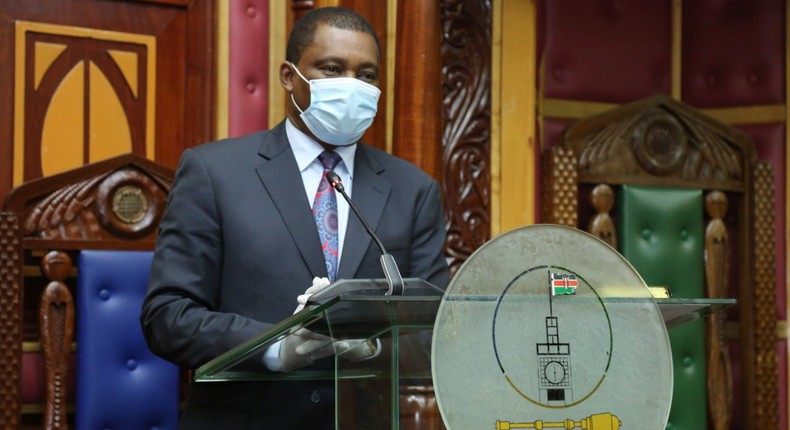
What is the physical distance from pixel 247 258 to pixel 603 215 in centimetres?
228

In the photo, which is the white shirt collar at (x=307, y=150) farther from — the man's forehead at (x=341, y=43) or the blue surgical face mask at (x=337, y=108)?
the man's forehead at (x=341, y=43)

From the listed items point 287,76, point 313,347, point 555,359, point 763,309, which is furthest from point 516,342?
point 763,309

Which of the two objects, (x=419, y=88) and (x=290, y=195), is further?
(x=419, y=88)

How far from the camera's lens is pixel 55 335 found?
113 inches

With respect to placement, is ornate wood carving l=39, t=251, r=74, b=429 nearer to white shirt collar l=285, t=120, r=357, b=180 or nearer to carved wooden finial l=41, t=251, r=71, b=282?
carved wooden finial l=41, t=251, r=71, b=282

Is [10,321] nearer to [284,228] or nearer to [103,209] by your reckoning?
[103,209]

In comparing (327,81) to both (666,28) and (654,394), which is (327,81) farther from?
(666,28)

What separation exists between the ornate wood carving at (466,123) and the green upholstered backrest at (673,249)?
1.76 ft

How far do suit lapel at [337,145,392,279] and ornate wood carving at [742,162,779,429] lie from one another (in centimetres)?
246

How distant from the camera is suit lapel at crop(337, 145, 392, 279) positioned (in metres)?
1.59

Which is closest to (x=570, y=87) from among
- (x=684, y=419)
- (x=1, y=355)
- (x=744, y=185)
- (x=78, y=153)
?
(x=744, y=185)

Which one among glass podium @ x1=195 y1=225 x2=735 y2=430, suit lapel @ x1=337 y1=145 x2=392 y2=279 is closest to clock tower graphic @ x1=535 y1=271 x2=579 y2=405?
glass podium @ x1=195 y1=225 x2=735 y2=430

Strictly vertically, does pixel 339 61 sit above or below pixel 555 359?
above

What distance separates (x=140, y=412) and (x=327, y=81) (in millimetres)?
1422
